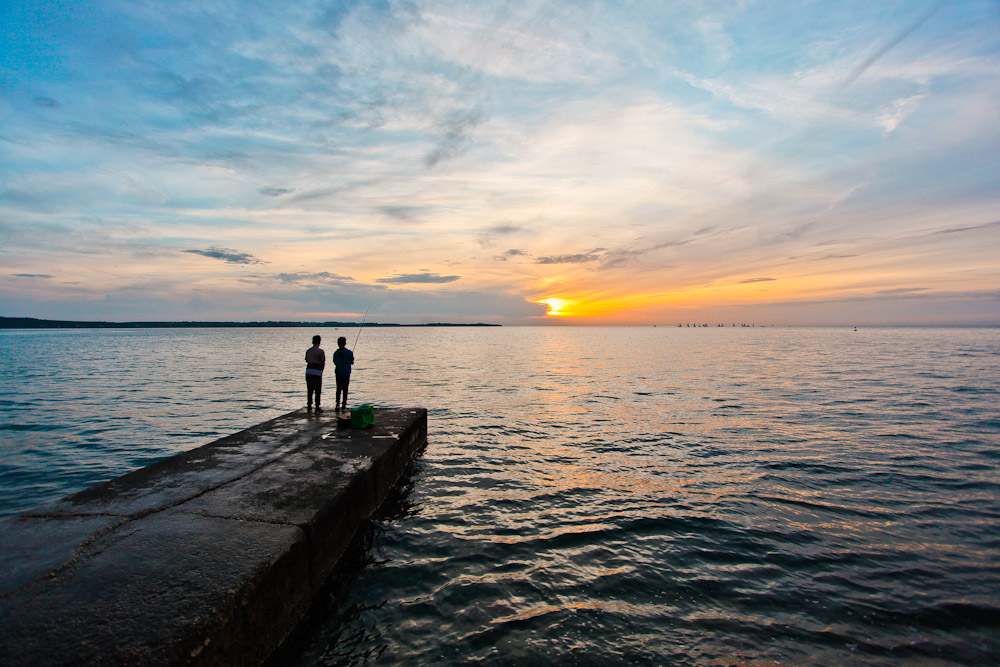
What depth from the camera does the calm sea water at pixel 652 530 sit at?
504cm

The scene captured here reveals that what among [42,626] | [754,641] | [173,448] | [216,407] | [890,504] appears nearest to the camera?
[42,626]

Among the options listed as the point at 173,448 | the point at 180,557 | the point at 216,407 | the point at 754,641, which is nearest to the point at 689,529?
the point at 754,641

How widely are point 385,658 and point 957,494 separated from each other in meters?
11.7

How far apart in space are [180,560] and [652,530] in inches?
268

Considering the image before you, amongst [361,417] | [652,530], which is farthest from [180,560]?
[652,530]

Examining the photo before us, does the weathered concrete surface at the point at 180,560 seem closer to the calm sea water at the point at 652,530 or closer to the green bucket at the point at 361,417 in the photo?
the calm sea water at the point at 652,530

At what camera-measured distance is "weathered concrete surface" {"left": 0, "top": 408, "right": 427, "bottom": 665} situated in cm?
338

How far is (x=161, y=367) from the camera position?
37.9 metres

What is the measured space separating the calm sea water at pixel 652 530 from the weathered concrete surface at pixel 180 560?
0.76m

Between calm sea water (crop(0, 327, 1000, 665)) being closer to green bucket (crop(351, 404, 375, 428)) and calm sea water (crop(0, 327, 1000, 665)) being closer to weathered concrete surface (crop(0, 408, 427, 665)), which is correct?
weathered concrete surface (crop(0, 408, 427, 665))

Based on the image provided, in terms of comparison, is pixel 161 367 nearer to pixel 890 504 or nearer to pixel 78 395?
pixel 78 395

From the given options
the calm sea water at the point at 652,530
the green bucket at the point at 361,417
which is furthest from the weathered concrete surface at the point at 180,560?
the green bucket at the point at 361,417

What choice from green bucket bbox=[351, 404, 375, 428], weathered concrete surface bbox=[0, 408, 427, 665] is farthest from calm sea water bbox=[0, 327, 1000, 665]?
green bucket bbox=[351, 404, 375, 428]

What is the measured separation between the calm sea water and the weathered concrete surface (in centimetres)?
76
